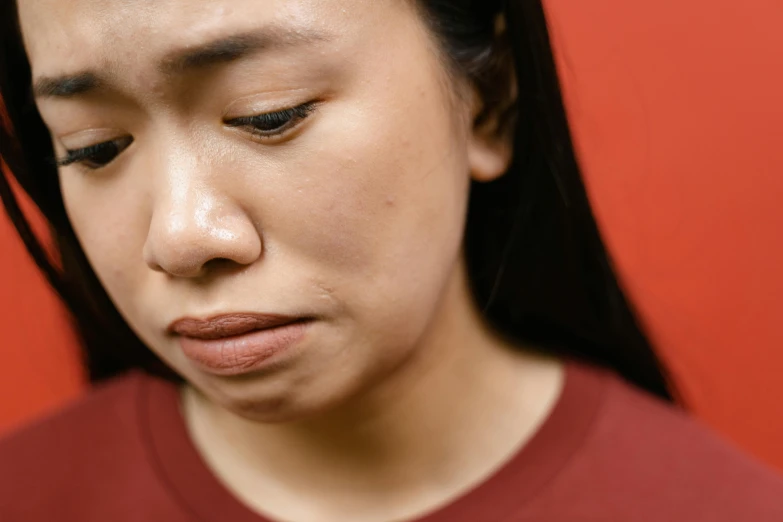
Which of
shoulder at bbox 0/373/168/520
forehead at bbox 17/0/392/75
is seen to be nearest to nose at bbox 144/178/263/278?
forehead at bbox 17/0/392/75

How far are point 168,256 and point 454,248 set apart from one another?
262mm

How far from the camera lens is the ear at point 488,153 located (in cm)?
81

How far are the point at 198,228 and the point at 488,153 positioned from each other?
323 millimetres

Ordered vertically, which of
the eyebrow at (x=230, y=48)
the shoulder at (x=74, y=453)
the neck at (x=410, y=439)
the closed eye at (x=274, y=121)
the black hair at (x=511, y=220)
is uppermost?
the eyebrow at (x=230, y=48)

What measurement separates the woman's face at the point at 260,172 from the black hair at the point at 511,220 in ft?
0.29

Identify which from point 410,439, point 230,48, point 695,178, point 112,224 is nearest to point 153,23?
point 230,48

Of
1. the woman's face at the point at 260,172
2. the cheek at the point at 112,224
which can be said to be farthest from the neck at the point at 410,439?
the cheek at the point at 112,224

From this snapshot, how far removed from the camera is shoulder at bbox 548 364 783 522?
2.62 feet

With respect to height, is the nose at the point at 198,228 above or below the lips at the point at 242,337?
above

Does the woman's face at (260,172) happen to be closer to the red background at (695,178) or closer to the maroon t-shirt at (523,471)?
the maroon t-shirt at (523,471)

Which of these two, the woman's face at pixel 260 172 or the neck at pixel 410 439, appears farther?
the neck at pixel 410 439

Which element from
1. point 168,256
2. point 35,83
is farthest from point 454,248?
point 35,83

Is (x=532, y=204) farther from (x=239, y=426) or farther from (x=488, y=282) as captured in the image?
(x=239, y=426)

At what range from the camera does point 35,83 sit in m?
0.68
